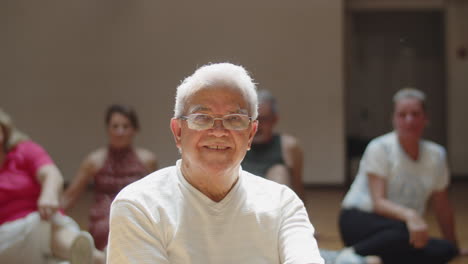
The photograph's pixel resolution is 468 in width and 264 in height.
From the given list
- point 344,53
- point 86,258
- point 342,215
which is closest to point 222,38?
point 344,53

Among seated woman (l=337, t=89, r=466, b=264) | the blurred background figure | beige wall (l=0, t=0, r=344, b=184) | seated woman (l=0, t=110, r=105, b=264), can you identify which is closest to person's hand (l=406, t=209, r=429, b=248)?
seated woman (l=337, t=89, r=466, b=264)

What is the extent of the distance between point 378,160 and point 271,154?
0.79 m

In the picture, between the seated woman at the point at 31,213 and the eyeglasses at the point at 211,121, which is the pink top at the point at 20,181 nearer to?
the seated woman at the point at 31,213

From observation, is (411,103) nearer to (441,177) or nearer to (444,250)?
(441,177)

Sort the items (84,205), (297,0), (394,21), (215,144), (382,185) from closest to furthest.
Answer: (215,144), (382,185), (84,205), (297,0), (394,21)

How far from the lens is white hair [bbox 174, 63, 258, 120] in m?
1.92

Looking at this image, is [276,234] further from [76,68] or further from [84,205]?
[76,68]

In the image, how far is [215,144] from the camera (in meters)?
1.95

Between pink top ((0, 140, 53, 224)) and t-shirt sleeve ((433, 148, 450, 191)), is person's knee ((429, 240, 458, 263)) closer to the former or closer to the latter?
t-shirt sleeve ((433, 148, 450, 191))

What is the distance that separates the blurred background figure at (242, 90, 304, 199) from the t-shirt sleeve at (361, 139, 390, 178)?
0.55 meters

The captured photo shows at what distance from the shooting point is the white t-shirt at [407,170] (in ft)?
15.1

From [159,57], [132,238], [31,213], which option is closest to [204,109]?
[132,238]

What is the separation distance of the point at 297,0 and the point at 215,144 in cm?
928

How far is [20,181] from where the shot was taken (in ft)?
13.0
